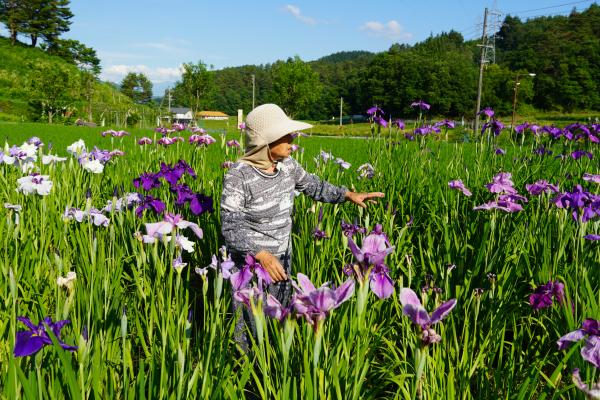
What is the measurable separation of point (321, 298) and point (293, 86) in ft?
200

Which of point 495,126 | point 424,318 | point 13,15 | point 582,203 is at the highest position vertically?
point 13,15

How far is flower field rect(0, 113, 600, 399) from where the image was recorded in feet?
3.89

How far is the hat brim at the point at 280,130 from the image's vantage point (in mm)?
2146

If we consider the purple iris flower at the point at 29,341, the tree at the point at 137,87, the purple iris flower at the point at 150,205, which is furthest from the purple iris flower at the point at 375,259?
the tree at the point at 137,87

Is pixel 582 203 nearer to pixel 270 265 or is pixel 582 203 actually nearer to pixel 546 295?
pixel 546 295

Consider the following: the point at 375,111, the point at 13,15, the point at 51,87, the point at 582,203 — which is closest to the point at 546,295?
the point at 582,203

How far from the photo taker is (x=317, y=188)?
2.60 m

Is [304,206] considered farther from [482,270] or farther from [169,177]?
[482,270]

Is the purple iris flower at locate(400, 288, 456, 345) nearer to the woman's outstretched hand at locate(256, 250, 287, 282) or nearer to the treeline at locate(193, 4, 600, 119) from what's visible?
the woman's outstretched hand at locate(256, 250, 287, 282)

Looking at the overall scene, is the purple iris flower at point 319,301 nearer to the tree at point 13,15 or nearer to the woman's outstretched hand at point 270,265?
the woman's outstretched hand at point 270,265

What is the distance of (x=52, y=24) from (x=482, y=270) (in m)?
64.1

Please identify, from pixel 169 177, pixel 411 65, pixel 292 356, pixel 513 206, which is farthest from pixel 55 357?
pixel 411 65

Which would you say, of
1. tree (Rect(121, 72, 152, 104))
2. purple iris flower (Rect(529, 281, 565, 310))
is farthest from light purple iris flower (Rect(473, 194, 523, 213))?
tree (Rect(121, 72, 152, 104))

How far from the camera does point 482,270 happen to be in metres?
2.54
